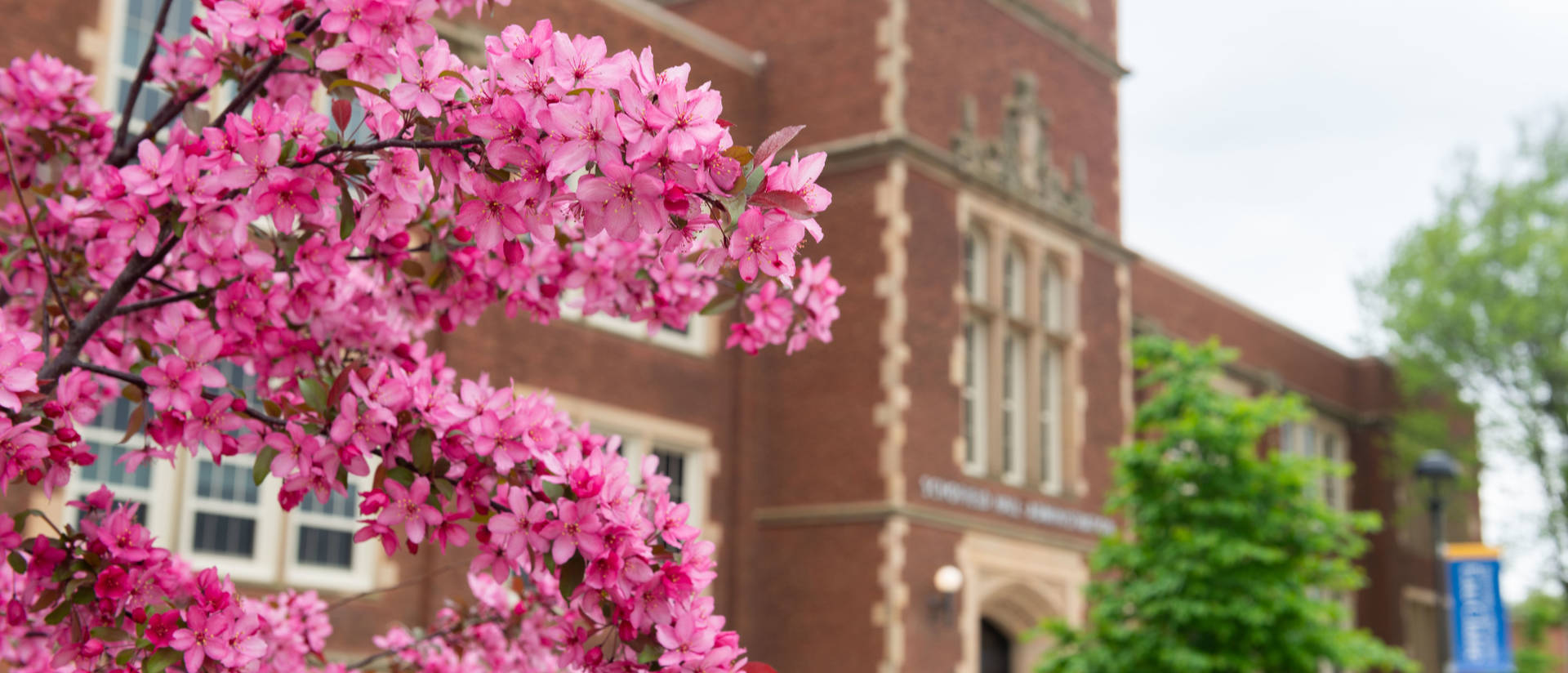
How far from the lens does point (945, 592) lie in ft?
51.0

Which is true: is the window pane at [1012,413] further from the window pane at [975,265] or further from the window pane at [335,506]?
the window pane at [335,506]

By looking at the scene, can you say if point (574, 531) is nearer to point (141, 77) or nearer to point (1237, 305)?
point (141, 77)

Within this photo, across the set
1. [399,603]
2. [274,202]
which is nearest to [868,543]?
[399,603]

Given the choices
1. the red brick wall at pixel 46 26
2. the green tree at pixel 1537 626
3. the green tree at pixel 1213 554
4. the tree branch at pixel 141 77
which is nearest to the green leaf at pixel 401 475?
the tree branch at pixel 141 77

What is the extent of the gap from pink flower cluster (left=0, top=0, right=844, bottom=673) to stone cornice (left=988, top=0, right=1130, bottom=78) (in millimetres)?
14561

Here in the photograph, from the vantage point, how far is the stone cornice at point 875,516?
15.2 m

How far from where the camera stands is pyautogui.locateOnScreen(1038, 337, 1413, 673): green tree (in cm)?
1328

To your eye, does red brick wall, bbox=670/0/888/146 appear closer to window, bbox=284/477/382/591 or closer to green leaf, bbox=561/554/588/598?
window, bbox=284/477/382/591

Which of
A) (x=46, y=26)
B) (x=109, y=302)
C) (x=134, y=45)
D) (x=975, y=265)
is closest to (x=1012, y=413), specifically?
(x=975, y=265)

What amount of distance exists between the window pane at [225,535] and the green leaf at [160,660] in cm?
958

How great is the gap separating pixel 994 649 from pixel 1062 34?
23.0 feet

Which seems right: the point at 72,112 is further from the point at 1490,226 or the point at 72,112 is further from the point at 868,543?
the point at 1490,226

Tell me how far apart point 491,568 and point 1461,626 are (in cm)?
1561

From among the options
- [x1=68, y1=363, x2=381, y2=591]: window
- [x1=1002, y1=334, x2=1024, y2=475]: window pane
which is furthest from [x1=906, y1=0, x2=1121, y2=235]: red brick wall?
[x1=68, y1=363, x2=381, y2=591]: window
